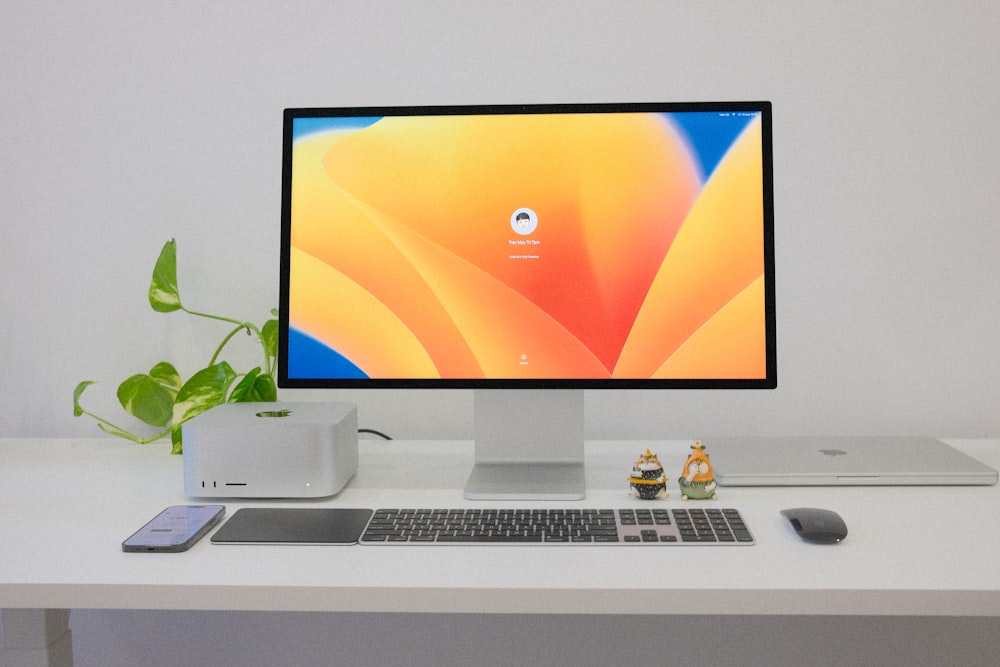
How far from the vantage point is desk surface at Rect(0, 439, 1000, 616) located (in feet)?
2.83

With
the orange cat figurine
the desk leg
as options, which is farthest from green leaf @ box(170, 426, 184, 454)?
the orange cat figurine

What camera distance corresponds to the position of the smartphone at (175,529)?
3.21 feet

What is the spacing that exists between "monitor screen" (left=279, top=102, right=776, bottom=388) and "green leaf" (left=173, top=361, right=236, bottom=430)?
28cm

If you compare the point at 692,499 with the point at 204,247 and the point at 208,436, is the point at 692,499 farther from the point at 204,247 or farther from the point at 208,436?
the point at 204,247

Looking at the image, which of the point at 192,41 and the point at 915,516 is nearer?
the point at 915,516

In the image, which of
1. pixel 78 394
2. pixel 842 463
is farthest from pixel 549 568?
pixel 78 394

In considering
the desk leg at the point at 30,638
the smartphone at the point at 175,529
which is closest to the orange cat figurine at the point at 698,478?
the smartphone at the point at 175,529

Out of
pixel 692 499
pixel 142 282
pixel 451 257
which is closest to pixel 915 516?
pixel 692 499

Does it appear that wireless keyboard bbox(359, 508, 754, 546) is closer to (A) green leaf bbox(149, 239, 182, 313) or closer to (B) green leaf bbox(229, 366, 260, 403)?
(B) green leaf bbox(229, 366, 260, 403)

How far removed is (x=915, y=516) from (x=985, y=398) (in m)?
0.64

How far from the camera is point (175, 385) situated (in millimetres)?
1638

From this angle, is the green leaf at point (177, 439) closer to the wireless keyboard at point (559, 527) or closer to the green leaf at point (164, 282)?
the green leaf at point (164, 282)

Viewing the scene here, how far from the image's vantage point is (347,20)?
1610 mm

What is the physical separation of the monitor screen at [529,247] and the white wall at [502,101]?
39 cm
